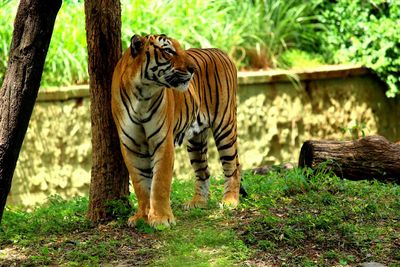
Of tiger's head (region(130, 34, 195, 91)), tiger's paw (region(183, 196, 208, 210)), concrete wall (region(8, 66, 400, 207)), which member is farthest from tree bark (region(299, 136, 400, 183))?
tiger's head (region(130, 34, 195, 91))

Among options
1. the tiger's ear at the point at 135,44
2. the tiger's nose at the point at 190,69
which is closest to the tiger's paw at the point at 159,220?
the tiger's nose at the point at 190,69

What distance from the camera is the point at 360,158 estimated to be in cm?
831

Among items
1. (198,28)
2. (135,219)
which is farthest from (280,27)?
(135,219)

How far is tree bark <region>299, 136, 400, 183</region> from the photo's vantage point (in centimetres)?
827

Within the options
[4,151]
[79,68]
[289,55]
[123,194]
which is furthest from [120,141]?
[289,55]

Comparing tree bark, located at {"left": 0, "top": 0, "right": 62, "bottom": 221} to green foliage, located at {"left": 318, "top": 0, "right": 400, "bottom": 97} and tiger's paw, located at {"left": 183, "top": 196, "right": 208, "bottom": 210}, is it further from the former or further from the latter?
green foliage, located at {"left": 318, "top": 0, "right": 400, "bottom": 97}

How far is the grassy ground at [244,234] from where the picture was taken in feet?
19.9

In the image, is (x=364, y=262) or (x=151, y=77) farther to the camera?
(x=151, y=77)

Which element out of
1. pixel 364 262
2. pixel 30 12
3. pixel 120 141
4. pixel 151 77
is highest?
pixel 30 12

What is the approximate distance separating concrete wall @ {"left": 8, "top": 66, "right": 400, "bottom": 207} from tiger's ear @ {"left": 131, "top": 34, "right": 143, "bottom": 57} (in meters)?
3.85

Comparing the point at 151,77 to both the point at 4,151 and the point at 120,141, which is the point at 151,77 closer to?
the point at 120,141

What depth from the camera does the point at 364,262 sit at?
604 cm

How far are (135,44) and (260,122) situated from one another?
17.0ft

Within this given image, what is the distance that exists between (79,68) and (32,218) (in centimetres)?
347
